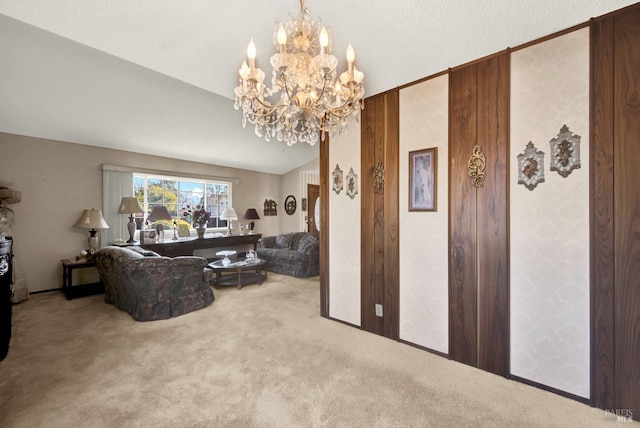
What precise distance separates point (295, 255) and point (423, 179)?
3.48m

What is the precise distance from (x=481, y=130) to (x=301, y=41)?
1.57 metres

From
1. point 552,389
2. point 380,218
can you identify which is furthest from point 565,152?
point 552,389

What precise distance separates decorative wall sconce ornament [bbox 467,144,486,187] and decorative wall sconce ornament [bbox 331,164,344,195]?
4.47 ft

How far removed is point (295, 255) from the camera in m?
5.55

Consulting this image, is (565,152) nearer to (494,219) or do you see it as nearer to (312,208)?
(494,219)

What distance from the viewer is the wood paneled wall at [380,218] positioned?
279cm

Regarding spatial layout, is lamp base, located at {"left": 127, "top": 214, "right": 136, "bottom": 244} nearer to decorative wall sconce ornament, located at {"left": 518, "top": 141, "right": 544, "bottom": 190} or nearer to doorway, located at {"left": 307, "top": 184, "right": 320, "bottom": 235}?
doorway, located at {"left": 307, "top": 184, "right": 320, "bottom": 235}

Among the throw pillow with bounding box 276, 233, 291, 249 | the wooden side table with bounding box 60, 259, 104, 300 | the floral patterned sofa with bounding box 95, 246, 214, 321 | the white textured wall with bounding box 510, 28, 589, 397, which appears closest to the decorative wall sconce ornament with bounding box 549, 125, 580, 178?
the white textured wall with bounding box 510, 28, 589, 397

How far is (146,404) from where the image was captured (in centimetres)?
184

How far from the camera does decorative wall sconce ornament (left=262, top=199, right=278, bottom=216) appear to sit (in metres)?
7.67

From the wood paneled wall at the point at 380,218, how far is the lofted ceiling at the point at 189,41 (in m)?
0.30

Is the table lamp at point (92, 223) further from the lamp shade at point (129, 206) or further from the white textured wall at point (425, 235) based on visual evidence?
the white textured wall at point (425, 235)

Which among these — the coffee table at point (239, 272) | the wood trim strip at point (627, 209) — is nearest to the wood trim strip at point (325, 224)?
the coffee table at point (239, 272)

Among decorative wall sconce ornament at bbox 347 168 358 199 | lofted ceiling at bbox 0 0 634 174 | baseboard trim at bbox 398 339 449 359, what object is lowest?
baseboard trim at bbox 398 339 449 359
